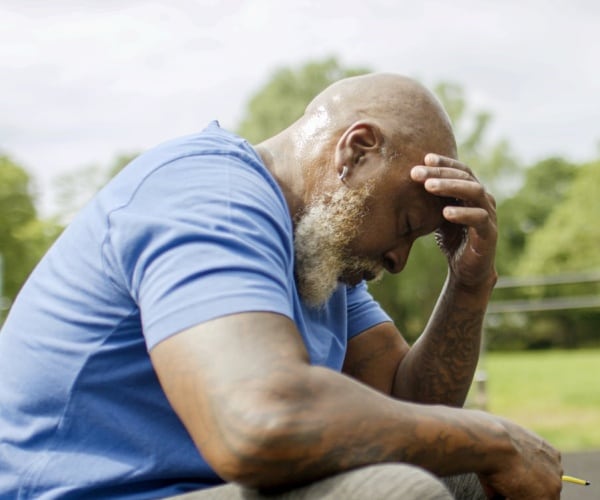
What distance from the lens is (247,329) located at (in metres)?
1.38

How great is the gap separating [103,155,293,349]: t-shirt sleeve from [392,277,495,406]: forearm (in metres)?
0.97

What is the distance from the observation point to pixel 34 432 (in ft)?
5.46

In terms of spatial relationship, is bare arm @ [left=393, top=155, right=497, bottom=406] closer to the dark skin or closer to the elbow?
the dark skin

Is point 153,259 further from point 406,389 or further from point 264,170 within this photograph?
point 406,389

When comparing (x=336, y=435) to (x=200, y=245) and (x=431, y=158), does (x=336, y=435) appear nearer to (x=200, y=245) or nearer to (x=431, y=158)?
(x=200, y=245)

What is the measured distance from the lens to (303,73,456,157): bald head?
1994 mm

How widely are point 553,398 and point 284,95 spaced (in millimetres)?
23910

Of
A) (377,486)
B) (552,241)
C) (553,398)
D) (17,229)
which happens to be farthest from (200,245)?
(552,241)

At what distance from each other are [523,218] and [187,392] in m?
44.4

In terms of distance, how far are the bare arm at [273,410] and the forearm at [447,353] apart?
1.07m

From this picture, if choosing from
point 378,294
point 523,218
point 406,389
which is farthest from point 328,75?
point 406,389

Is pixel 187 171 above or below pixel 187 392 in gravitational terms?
above

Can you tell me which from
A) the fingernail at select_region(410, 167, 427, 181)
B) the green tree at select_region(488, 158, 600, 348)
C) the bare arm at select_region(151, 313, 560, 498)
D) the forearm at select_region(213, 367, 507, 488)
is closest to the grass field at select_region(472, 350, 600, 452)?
the green tree at select_region(488, 158, 600, 348)

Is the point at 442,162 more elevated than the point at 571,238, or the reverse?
the point at 442,162
